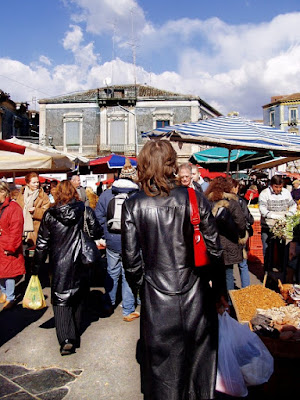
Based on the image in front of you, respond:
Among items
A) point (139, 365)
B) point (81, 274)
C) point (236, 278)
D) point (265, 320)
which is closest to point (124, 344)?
point (139, 365)

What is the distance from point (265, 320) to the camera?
3738 millimetres

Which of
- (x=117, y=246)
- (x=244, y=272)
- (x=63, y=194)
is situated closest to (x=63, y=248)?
(x=63, y=194)

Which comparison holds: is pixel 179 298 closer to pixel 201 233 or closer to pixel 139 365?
pixel 201 233

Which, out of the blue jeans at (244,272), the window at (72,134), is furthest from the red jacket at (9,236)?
the window at (72,134)

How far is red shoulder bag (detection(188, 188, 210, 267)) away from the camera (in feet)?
8.02

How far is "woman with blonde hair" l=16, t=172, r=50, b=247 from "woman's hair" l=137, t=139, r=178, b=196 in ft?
15.8

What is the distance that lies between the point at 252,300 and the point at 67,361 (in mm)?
2262

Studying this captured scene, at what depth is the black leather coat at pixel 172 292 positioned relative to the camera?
2463 millimetres

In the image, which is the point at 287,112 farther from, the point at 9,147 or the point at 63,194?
the point at 63,194

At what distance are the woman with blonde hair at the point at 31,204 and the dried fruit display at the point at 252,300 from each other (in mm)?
3859

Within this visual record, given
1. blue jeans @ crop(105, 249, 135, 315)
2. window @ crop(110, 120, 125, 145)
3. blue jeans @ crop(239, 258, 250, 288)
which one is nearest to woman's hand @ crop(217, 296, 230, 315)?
blue jeans @ crop(105, 249, 135, 315)

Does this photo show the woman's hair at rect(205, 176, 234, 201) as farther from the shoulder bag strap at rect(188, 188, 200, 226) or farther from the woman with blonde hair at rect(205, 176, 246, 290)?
the shoulder bag strap at rect(188, 188, 200, 226)

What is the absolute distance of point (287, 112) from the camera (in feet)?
186

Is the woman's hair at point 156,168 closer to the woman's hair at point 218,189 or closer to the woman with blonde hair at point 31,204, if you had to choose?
the woman's hair at point 218,189
